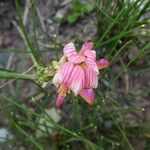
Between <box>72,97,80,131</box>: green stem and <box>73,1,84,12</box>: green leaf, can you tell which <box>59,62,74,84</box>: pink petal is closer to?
<box>72,97,80,131</box>: green stem

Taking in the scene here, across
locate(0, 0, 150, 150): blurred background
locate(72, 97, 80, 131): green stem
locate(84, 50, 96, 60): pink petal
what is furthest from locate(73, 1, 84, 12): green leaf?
locate(84, 50, 96, 60): pink petal

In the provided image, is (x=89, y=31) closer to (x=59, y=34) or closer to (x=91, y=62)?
(x=59, y=34)

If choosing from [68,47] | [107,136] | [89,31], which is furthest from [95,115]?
[89,31]

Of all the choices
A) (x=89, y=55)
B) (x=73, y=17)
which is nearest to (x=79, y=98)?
(x=89, y=55)

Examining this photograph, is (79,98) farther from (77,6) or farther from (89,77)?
(77,6)

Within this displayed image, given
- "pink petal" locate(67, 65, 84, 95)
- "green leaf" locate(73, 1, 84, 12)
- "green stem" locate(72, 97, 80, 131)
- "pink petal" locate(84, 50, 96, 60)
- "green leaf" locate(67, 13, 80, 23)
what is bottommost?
"green stem" locate(72, 97, 80, 131)
